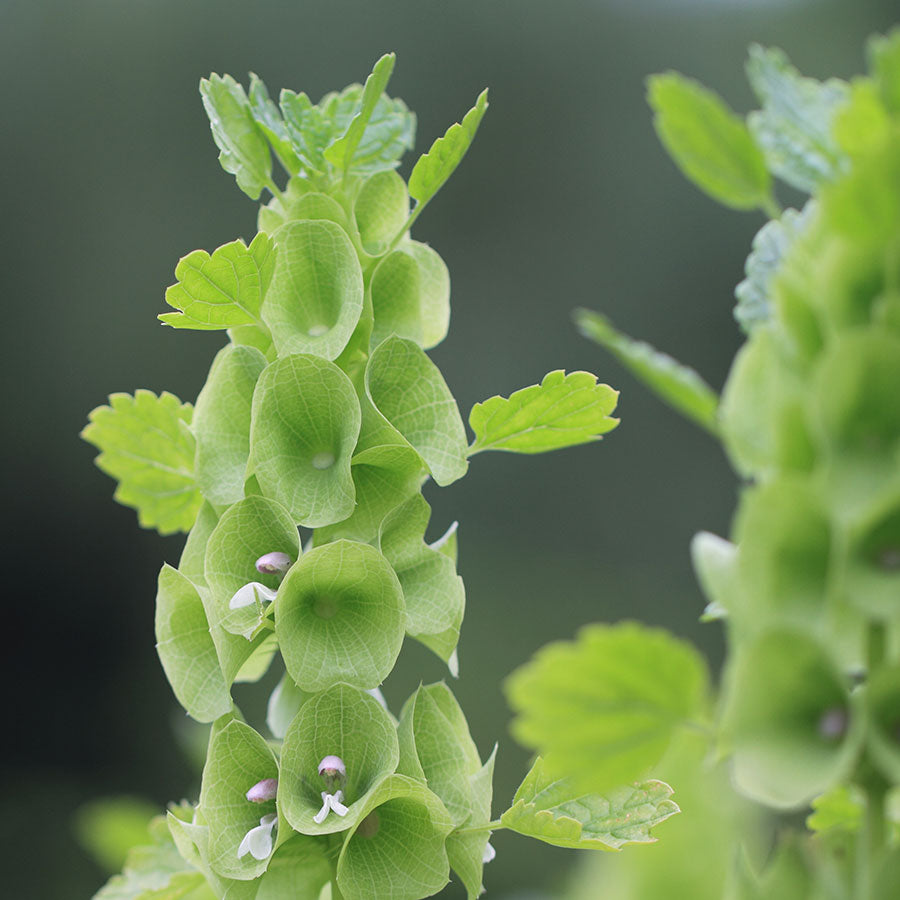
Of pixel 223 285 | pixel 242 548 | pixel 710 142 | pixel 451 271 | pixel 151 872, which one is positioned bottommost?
pixel 451 271

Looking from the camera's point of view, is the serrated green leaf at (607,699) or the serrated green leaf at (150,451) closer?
the serrated green leaf at (607,699)

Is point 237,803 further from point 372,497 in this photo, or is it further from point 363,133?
point 363,133

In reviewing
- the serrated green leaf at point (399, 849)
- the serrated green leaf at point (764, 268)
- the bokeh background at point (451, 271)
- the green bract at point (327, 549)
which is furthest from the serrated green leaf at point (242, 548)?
the bokeh background at point (451, 271)

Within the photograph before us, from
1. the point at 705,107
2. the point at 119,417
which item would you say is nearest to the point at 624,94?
the point at 119,417

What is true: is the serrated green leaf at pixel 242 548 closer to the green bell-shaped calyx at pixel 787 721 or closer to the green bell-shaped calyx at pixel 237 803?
the green bell-shaped calyx at pixel 237 803

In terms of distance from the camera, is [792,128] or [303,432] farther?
[303,432]

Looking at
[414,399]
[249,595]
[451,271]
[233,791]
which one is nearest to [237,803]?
[233,791]

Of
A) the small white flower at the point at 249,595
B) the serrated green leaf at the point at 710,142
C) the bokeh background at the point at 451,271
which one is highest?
the serrated green leaf at the point at 710,142

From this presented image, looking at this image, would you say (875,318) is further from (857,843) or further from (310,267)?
(310,267)
